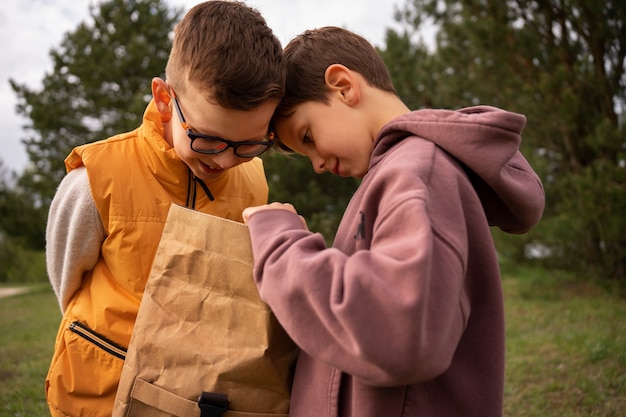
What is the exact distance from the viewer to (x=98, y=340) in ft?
5.64

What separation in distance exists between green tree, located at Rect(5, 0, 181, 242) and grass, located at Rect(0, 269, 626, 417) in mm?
7843

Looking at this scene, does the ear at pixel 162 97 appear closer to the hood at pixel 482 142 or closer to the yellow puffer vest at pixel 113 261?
the yellow puffer vest at pixel 113 261

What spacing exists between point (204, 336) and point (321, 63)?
2.54 ft

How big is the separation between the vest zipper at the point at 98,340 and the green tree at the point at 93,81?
13750 mm

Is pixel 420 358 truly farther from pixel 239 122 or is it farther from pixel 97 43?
pixel 97 43

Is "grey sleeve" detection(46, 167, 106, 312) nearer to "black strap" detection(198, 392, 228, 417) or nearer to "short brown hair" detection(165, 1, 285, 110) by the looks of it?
"short brown hair" detection(165, 1, 285, 110)

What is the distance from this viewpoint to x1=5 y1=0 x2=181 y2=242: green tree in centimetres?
1502

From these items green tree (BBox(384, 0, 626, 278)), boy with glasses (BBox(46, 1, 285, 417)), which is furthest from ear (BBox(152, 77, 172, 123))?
green tree (BBox(384, 0, 626, 278))

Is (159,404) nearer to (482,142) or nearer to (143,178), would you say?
(143,178)

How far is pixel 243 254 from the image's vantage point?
146cm

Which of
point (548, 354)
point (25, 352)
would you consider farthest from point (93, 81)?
point (548, 354)

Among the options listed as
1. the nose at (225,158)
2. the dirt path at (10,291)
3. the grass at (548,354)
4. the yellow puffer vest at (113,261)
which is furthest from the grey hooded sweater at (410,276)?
the dirt path at (10,291)

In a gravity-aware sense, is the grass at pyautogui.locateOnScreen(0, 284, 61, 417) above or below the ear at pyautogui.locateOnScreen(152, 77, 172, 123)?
below

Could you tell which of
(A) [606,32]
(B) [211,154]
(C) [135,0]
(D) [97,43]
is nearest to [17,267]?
(D) [97,43]
